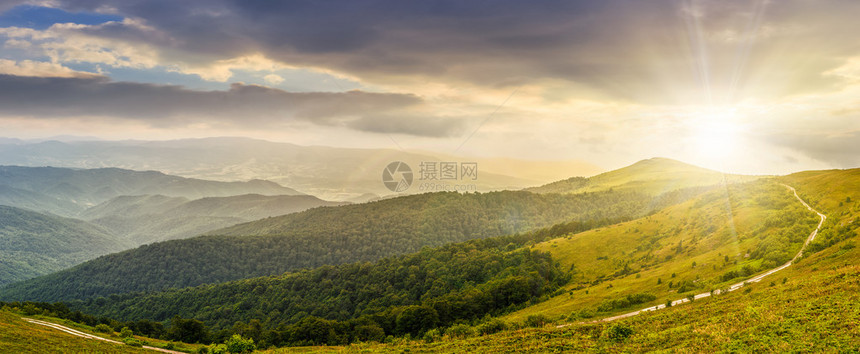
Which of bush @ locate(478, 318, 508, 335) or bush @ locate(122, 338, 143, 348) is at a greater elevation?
bush @ locate(478, 318, 508, 335)

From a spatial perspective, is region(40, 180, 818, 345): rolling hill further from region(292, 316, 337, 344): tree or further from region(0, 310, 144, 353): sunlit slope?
region(0, 310, 144, 353): sunlit slope

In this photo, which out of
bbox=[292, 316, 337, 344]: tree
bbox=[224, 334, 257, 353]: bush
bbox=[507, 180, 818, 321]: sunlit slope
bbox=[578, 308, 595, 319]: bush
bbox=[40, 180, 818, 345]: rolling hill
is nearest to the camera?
bbox=[578, 308, 595, 319]: bush

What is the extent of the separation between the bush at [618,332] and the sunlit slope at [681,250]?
13.3 metres

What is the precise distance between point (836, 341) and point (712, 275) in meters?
36.6

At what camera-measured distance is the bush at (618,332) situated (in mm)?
35469

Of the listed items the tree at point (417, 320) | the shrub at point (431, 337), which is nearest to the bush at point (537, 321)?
the shrub at point (431, 337)

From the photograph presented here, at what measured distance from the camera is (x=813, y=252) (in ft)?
163

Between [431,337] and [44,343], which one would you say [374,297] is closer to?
[431,337]

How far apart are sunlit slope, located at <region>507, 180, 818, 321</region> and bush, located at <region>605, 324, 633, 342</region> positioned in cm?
1325

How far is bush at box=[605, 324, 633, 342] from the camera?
A: 1396 inches

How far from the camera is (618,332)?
36031 millimetres

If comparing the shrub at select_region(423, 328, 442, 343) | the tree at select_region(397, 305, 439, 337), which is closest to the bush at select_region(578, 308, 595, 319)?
the shrub at select_region(423, 328, 442, 343)

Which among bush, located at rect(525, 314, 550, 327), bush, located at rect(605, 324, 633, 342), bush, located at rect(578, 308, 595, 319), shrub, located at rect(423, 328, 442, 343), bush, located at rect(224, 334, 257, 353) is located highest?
bush, located at rect(605, 324, 633, 342)

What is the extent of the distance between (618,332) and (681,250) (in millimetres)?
59351
